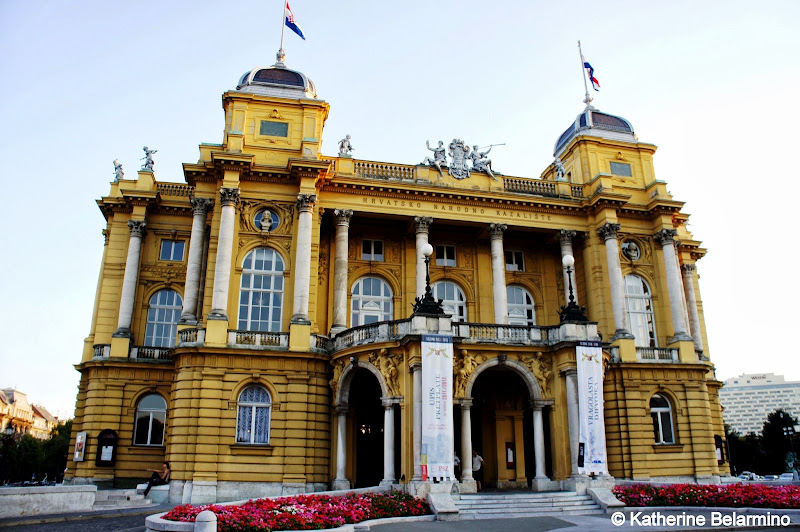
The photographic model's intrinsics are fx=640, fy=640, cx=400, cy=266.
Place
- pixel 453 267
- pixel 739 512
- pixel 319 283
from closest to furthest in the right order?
pixel 739 512, pixel 319 283, pixel 453 267

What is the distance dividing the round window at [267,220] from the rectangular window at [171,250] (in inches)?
278

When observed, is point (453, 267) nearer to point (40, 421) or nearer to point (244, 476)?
point (244, 476)

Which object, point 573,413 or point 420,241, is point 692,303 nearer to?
point 420,241

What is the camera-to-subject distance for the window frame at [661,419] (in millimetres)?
33969

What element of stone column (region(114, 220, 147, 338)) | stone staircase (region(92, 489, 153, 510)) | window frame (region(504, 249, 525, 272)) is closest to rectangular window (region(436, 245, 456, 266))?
window frame (region(504, 249, 525, 272))

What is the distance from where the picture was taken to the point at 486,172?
37.9 meters

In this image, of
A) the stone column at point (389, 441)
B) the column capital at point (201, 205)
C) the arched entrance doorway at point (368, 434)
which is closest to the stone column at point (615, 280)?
the arched entrance doorway at point (368, 434)

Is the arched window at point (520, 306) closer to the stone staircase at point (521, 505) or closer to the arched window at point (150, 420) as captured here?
the stone staircase at point (521, 505)

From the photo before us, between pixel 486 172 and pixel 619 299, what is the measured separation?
10.5m

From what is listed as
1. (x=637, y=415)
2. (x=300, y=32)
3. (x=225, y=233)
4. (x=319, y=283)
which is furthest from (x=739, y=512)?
(x=300, y=32)

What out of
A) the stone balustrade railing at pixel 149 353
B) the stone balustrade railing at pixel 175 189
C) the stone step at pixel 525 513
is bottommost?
the stone step at pixel 525 513

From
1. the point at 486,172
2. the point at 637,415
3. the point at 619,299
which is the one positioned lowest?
the point at 637,415

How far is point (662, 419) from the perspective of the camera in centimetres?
3441

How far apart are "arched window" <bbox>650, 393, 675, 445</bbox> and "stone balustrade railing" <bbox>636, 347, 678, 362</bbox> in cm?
195
